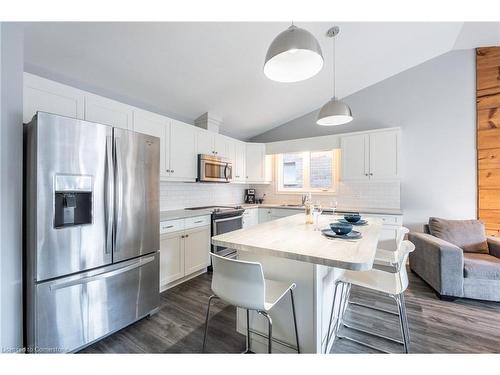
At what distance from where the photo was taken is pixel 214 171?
357 cm

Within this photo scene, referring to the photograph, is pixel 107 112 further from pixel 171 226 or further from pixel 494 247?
pixel 494 247

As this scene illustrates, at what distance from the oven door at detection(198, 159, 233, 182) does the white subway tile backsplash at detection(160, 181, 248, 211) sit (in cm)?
41

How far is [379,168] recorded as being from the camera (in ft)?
11.5

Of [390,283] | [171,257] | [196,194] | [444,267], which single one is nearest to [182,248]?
[171,257]

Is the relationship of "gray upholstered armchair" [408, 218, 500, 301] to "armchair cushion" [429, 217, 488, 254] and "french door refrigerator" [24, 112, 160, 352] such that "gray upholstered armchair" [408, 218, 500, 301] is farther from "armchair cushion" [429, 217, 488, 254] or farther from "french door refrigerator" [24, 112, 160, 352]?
"french door refrigerator" [24, 112, 160, 352]

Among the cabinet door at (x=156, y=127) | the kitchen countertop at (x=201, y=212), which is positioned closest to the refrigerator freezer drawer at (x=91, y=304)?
the kitchen countertop at (x=201, y=212)

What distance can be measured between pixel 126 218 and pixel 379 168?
356 centimetres

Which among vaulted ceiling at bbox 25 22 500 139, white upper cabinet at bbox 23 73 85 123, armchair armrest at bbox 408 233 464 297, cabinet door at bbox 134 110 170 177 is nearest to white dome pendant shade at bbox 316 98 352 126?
vaulted ceiling at bbox 25 22 500 139

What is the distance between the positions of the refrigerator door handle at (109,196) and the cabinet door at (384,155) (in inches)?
140

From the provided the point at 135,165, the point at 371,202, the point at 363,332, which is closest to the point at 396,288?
the point at 363,332

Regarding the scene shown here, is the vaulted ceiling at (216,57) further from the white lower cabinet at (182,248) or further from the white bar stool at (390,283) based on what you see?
the white bar stool at (390,283)

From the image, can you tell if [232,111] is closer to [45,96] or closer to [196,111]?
[196,111]

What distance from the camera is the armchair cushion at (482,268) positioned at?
2.30 m

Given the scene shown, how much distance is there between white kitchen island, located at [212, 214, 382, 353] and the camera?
1226 mm
